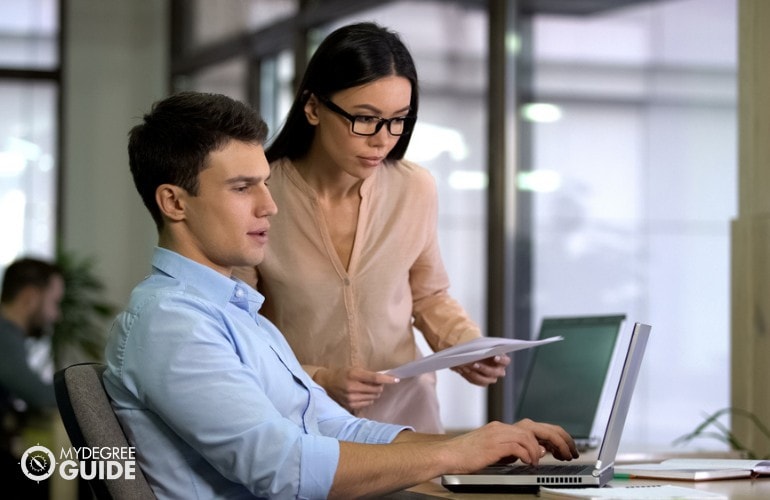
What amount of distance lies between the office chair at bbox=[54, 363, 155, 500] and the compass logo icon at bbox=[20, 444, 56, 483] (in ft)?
1.03

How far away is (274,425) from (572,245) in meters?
2.91

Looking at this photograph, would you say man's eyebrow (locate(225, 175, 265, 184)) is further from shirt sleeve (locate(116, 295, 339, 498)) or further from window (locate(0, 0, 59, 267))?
window (locate(0, 0, 59, 267))

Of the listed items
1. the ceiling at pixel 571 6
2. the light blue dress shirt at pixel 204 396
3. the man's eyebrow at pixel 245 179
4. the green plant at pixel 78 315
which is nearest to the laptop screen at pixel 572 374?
the light blue dress shirt at pixel 204 396

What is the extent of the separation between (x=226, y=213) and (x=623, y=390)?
2.25 ft

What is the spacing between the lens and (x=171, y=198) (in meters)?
1.88

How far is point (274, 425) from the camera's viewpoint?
1677 millimetres

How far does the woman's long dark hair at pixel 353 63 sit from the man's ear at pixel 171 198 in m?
0.59

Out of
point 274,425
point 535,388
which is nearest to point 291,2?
point 535,388

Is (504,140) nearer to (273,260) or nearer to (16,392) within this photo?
(273,260)

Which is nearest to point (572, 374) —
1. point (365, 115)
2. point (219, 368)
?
point (365, 115)

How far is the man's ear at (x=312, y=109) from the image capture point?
2430mm

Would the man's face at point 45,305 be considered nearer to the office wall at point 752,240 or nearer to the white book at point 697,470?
the office wall at point 752,240

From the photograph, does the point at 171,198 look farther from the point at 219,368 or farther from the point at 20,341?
the point at 20,341

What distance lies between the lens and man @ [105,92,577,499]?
1.67m
